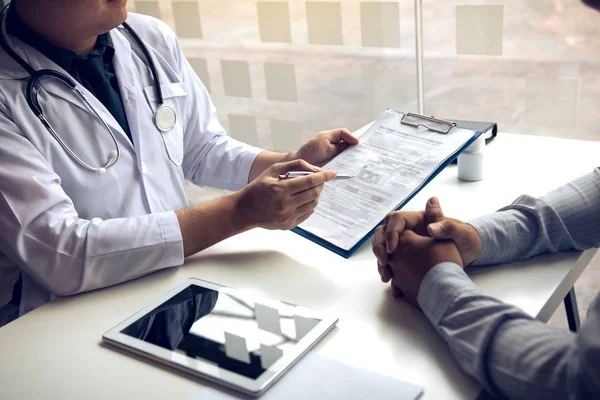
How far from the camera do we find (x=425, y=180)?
49.6 inches

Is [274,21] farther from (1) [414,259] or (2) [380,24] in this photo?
(1) [414,259]

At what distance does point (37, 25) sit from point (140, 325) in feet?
2.31

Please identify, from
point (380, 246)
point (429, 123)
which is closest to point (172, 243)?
point (380, 246)

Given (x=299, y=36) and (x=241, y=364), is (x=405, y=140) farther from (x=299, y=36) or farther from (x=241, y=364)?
(x=299, y=36)

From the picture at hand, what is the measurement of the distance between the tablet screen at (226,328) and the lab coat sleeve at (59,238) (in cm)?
13

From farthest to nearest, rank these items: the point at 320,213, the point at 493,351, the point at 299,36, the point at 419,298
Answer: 1. the point at 299,36
2. the point at 320,213
3. the point at 419,298
4. the point at 493,351

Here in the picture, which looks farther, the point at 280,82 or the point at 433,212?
the point at 280,82

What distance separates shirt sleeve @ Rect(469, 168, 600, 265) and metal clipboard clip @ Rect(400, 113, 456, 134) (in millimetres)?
281

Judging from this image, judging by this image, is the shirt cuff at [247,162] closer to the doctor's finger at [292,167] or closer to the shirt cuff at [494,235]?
the doctor's finger at [292,167]

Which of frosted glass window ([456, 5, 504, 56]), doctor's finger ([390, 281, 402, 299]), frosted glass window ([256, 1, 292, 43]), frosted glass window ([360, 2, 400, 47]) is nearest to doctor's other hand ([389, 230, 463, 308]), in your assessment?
doctor's finger ([390, 281, 402, 299])

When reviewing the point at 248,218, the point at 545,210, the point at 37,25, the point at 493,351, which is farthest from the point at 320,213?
the point at 37,25

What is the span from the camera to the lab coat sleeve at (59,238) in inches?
45.0

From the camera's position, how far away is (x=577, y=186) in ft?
3.83

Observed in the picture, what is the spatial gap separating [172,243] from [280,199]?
0.21 m
